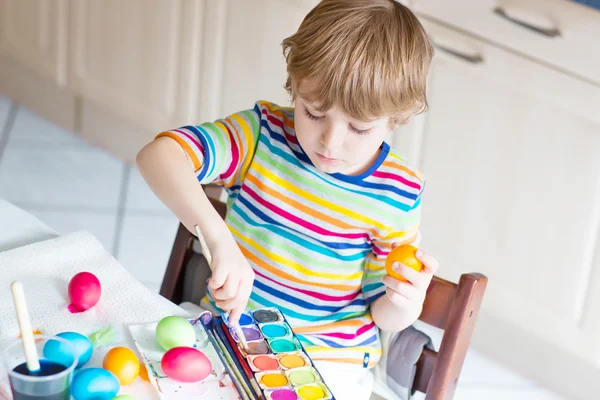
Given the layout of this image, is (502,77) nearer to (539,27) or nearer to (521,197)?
(539,27)

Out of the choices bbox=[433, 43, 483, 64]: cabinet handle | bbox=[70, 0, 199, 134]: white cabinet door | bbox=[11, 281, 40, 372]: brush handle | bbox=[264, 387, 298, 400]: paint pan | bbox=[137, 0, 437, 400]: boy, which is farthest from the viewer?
bbox=[70, 0, 199, 134]: white cabinet door

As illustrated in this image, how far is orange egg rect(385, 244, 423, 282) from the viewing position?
3.56ft

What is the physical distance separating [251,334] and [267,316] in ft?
0.15

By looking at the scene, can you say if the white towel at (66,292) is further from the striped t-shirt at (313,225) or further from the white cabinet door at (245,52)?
the white cabinet door at (245,52)

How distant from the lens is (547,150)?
81.0 inches

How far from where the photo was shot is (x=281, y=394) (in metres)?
0.92

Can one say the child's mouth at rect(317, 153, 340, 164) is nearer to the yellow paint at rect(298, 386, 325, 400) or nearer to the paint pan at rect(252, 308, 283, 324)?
the paint pan at rect(252, 308, 283, 324)

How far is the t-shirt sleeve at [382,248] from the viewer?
49.5 inches

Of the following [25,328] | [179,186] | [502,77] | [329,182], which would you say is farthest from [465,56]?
[25,328]

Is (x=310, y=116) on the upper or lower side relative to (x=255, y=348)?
upper

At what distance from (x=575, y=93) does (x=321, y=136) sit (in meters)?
1.02

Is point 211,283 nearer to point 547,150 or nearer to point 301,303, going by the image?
point 301,303

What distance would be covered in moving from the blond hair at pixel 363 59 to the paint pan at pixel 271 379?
14.5 inches

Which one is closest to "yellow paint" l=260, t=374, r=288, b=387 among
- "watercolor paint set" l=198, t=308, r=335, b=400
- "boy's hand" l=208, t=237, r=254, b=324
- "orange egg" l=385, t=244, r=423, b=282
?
"watercolor paint set" l=198, t=308, r=335, b=400
